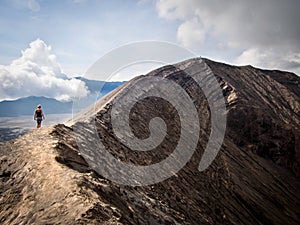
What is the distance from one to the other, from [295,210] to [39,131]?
39031 millimetres

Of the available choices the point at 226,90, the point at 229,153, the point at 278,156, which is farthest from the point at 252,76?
the point at 229,153

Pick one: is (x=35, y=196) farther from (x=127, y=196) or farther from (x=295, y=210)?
(x=295, y=210)

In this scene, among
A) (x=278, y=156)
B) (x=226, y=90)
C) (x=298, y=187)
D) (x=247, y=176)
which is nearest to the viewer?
(x=247, y=176)

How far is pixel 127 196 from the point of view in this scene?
9984 millimetres

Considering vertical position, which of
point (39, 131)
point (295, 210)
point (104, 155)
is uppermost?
point (39, 131)

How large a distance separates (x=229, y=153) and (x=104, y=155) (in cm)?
3087

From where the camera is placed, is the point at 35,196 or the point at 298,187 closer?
the point at 35,196

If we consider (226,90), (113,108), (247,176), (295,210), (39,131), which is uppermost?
(226,90)

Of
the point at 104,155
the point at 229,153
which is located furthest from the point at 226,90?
the point at 104,155

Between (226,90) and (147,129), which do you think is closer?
(147,129)

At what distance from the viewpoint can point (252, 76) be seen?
8206 centimetres

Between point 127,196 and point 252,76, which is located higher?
point 252,76

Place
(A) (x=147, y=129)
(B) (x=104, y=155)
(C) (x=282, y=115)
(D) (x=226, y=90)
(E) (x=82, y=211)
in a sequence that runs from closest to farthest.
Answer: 1. (E) (x=82, y=211)
2. (B) (x=104, y=155)
3. (A) (x=147, y=129)
4. (D) (x=226, y=90)
5. (C) (x=282, y=115)

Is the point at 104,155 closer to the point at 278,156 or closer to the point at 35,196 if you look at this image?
the point at 35,196
